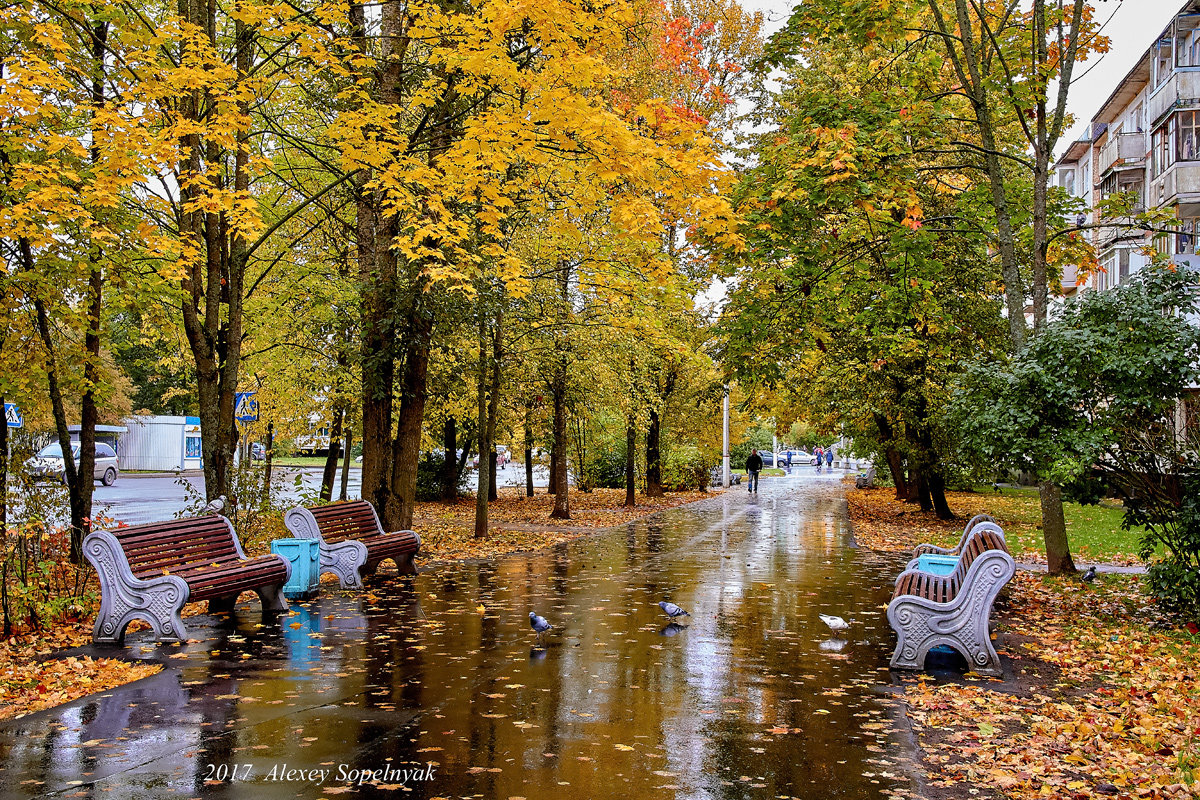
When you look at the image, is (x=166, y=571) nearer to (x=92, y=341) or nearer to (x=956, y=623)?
(x=92, y=341)

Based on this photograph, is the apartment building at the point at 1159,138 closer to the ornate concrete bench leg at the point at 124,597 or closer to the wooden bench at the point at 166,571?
the wooden bench at the point at 166,571

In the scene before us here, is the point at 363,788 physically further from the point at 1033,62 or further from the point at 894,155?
the point at 1033,62

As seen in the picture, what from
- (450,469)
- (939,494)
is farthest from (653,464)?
(939,494)

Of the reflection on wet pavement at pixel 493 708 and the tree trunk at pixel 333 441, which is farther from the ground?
the tree trunk at pixel 333 441

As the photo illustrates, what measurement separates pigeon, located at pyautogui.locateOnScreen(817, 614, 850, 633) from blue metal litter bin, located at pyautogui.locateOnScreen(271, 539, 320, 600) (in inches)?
214

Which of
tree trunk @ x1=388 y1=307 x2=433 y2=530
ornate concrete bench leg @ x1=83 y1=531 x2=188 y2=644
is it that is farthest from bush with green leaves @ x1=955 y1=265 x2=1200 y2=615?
tree trunk @ x1=388 y1=307 x2=433 y2=530

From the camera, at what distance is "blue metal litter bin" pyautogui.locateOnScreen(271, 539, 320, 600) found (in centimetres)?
977

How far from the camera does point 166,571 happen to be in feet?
26.1

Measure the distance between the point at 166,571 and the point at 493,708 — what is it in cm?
392

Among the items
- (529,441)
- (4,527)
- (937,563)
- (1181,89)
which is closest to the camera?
(4,527)

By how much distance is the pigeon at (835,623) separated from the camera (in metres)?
8.61

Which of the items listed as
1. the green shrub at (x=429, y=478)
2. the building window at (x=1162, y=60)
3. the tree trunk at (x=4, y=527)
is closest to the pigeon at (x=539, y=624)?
the tree trunk at (x=4, y=527)

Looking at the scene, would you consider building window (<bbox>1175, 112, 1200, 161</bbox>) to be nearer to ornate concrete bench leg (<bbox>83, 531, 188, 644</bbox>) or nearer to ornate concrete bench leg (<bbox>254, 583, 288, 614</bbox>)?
ornate concrete bench leg (<bbox>254, 583, 288, 614</bbox>)

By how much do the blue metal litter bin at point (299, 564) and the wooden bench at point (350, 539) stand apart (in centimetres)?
24
